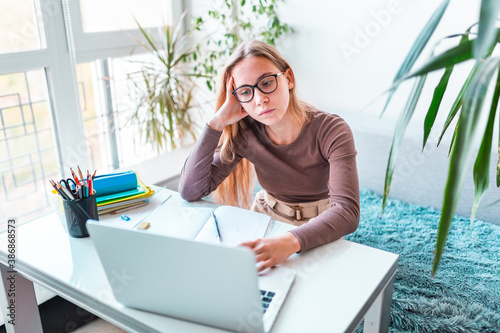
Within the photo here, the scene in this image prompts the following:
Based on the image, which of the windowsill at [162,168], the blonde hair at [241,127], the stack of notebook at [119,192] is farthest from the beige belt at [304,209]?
the windowsill at [162,168]

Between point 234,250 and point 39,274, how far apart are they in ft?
2.03

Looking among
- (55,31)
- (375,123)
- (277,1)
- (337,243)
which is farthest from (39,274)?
(277,1)

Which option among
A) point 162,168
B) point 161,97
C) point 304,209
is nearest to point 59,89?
point 161,97

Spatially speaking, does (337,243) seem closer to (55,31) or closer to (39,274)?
(39,274)

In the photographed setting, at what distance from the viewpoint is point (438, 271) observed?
5.98 ft

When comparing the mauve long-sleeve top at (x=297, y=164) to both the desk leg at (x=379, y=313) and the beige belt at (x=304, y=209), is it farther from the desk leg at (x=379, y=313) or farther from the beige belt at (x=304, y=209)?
the desk leg at (x=379, y=313)

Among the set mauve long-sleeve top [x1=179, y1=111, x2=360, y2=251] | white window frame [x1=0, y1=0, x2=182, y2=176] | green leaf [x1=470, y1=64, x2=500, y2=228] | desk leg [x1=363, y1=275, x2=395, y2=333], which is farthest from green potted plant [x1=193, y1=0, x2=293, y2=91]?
green leaf [x1=470, y1=64, x2=500, y2=228]

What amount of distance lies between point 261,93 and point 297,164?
0.30 m

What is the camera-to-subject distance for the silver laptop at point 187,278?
748 mm

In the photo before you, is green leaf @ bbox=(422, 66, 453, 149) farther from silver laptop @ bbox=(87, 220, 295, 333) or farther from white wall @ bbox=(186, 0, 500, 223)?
white wall @ bbox=(186, 0, 500, 223)

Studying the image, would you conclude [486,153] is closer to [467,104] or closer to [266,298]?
[467,104]

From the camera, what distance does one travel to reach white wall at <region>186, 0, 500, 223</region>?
234 cm

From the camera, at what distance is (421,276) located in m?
1.78

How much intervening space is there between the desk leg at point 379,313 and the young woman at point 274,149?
0.71 ft
